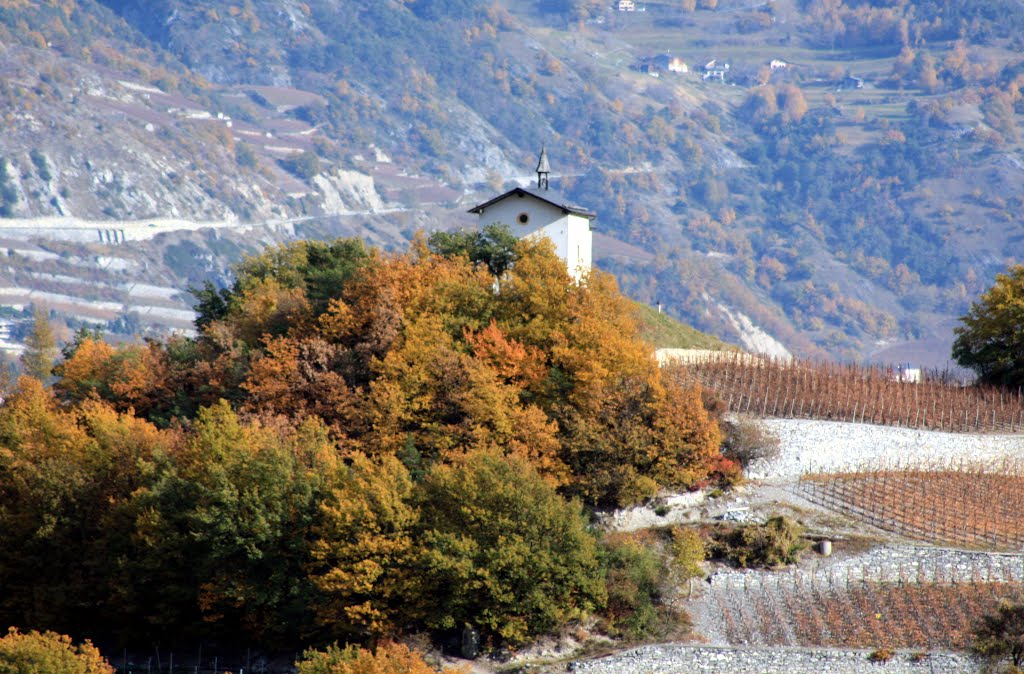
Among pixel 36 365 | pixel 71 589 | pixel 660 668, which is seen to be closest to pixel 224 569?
pixel 71 589

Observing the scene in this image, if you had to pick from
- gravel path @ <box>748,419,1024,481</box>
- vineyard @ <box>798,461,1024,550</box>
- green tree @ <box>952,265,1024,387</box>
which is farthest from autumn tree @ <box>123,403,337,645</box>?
green tree @ <box>952,265,1024,387</box>

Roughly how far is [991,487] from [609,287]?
16.0 m

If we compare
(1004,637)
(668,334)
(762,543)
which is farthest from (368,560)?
(668,334)

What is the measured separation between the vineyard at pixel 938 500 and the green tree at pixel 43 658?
25434mm

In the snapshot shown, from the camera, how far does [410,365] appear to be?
5819 centimetres

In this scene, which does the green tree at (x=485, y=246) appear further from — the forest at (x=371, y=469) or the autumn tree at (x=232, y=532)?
the autumn tree at (x=232, y=532)

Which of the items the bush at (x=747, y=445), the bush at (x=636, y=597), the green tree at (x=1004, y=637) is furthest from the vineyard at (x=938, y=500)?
the green tree at (x=1004, y=637)

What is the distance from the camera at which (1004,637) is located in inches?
1673

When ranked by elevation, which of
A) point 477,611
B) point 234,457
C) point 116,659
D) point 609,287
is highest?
point 609,287

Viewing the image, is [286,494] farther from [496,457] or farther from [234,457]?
[496,457]

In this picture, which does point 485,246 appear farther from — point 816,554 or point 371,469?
point 816,554

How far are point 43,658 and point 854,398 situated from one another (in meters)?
33.3

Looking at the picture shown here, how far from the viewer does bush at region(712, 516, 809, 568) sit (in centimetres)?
5212

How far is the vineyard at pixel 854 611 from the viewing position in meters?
47.1
